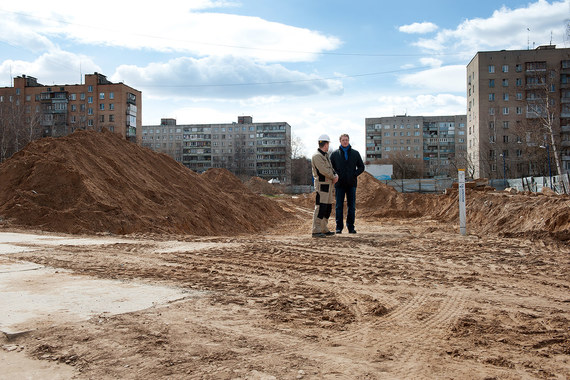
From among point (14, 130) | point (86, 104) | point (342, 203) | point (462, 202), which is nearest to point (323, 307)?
point (342, 203)

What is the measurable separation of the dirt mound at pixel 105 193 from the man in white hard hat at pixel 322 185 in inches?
204

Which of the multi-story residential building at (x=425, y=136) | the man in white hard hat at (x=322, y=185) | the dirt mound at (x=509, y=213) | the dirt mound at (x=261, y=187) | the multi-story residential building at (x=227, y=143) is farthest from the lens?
the multi-story residential building at (x=227, y=143)

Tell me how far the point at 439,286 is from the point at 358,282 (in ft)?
3.07

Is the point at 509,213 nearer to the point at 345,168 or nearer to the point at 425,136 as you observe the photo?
the point at 345,168

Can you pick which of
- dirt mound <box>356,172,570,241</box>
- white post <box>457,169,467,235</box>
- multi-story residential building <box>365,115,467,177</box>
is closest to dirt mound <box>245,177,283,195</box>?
dirt mound <box>356,172,570,241</box>

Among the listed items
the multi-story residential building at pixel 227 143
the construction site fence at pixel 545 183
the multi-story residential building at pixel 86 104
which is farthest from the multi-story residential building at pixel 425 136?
the construction site fence at pixel 545 183

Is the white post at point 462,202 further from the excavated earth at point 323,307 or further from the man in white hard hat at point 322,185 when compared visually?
the man in white hard hat at point 322,185

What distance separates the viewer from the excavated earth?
3037 mm

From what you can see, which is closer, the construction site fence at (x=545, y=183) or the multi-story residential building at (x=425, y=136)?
the construction site fence at (x=545, y=183)

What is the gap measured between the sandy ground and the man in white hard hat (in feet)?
9.49

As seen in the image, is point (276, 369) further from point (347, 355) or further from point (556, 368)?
point (556, 368)

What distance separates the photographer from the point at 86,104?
81500 millimetres

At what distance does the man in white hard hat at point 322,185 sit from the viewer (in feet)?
32.6

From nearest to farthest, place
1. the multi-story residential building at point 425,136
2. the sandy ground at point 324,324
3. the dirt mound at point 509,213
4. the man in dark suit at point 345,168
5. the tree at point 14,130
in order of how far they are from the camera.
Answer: the sandy ground at point 324,324 < the dirt mound at point 509,213 < the man in dark suit at point 345,168 < the tree at point 14,130 < the multi-story residential building at point 425,136
